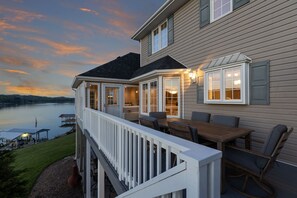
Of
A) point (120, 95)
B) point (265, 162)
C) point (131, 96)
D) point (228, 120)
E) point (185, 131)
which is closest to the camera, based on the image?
point (265, 162)

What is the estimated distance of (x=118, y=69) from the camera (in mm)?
10289

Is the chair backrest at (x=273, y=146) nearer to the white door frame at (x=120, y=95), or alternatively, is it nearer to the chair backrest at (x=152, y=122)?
the chair backrest at (x=152, y=122)

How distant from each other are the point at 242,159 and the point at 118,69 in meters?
9.00

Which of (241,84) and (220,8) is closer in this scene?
(241,84)

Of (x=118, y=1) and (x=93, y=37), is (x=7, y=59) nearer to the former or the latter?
(x=93, y=37)

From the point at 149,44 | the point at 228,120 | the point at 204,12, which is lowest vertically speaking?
the point at 228,120

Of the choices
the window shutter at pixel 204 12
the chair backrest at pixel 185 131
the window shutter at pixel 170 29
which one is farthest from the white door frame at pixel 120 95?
the chair backrest at pixel 185 131

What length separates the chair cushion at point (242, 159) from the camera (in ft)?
7.89

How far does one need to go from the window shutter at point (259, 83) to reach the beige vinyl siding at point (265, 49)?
0.10 m

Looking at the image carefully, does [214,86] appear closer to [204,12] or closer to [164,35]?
[204,12]

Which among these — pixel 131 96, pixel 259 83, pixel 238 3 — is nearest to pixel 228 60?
pixel 259 83

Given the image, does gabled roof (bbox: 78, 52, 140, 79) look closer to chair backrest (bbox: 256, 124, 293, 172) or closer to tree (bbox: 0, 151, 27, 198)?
tree (bbox: 0, 151, 27, 198)

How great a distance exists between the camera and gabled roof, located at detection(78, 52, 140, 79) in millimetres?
9181

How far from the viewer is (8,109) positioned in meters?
80.2
